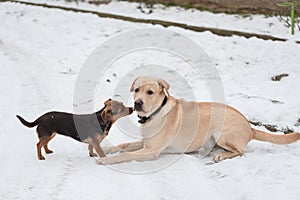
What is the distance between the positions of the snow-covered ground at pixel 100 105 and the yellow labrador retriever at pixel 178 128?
0.15 m

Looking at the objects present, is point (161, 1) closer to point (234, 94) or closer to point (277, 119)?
point (234, 94)

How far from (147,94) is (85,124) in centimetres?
74

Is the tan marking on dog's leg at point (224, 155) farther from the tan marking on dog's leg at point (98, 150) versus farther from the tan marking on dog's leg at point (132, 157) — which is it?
the tan marking on dog's leg at point (98, 150)

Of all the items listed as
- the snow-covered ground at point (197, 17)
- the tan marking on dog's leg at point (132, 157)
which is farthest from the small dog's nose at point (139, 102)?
the snow-covered ground at point (197, 17)

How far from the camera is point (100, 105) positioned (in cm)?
748

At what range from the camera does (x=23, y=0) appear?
1509cm

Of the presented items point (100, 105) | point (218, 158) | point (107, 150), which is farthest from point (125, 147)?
point (100, 105)

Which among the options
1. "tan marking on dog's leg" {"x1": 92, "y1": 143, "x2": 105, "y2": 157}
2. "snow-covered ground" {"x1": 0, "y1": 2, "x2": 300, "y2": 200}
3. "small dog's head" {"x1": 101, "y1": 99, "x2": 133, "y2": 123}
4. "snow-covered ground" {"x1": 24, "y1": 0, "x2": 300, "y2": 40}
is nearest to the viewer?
"snow-covered ground" {"x1": 0, "y1": 2, "x2": 300, "y2": 200}

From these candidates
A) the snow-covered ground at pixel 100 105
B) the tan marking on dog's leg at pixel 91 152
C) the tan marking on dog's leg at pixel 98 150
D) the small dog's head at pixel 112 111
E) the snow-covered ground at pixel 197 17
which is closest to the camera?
the snow-covered ground at pixel 100 105

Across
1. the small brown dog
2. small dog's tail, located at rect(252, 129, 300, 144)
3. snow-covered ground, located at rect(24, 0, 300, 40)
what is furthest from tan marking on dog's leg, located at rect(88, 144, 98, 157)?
snow-covered ground, located at rect(24, 0, 300, 40)

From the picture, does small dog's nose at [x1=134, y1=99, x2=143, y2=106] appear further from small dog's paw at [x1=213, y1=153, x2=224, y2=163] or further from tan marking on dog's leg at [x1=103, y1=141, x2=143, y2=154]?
small dog's paw at [x1=213, y1=153, x2=224, y2=163]

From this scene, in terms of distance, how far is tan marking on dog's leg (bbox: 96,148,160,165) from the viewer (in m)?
5.23

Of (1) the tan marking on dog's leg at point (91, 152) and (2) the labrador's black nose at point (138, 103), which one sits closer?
(2) the labrador's black nose at point (138, 103)

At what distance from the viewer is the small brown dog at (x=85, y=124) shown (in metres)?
5.19
